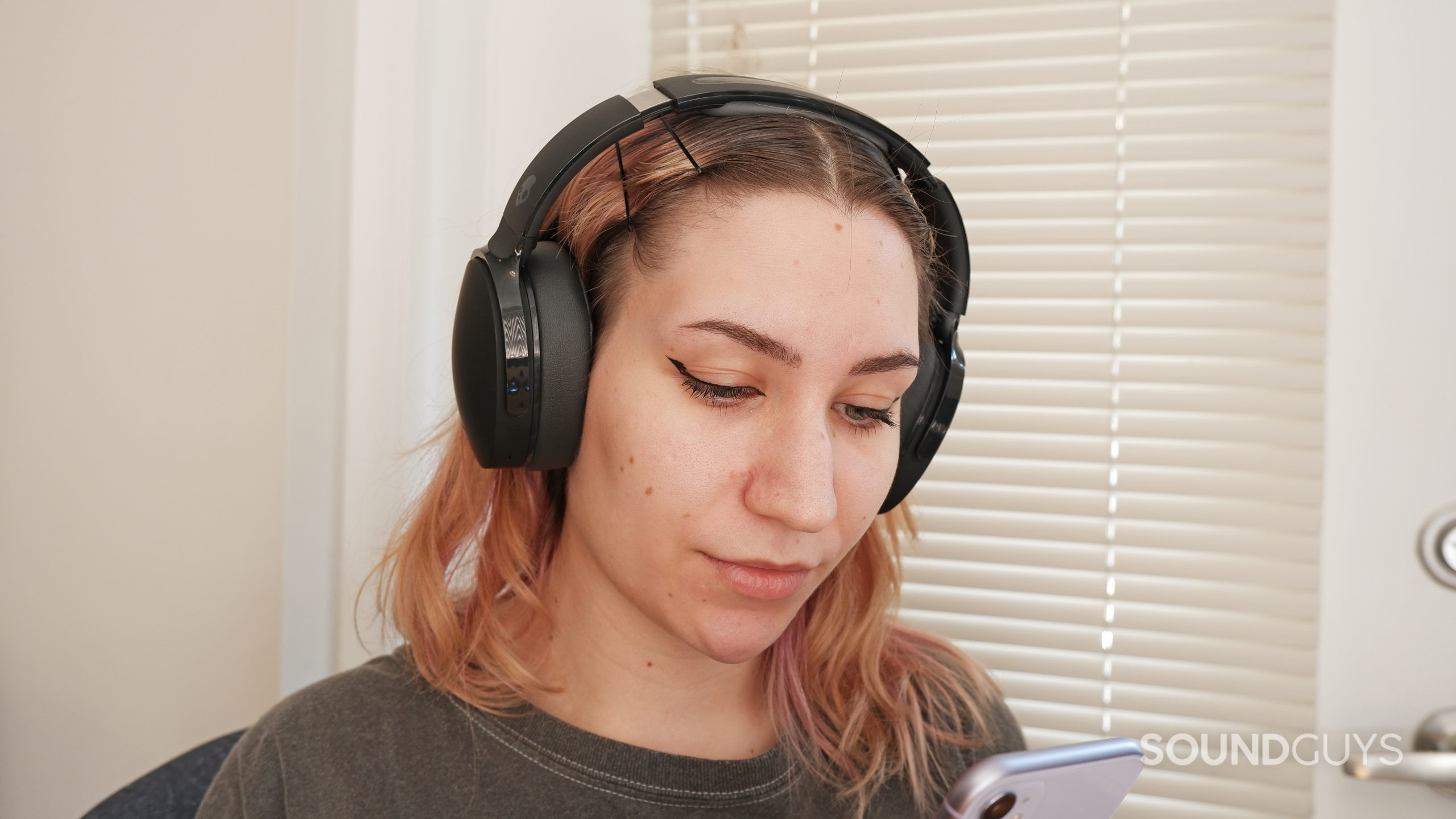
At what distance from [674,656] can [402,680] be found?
275 mm

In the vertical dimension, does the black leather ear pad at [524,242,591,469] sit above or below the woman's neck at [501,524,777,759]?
above

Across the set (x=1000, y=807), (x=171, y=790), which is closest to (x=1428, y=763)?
(x=1000, y=807)

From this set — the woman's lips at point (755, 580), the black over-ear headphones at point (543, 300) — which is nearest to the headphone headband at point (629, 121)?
the black over-ear headphones at point (543, 300)

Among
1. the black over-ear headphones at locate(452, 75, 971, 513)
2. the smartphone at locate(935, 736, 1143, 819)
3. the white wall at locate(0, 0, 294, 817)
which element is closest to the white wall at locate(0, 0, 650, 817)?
the white wall at locate(0, 0, 294, 817)

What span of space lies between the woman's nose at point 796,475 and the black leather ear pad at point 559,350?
0.51ft

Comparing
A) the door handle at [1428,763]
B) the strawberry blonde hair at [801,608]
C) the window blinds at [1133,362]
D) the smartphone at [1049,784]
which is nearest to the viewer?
the smartphone at [1049,784]

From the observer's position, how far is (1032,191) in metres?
1.23

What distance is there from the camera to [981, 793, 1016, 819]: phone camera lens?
0.70m

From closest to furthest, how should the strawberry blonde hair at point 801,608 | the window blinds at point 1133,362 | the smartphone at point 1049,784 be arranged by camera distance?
the smartphone at point 1049,784 < the strawberry blonde hair at point 801,608 < the window blinds at point 1133,362

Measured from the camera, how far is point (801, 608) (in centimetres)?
102

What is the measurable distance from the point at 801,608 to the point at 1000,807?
0.35m

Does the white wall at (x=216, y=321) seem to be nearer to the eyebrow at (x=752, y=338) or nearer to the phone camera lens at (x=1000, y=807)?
the eyebrow at (x=752, y=338)

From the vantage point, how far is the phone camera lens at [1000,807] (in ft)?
2.29

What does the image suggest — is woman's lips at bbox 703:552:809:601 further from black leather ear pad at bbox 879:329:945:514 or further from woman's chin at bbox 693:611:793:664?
black leather ear pad at bbox 879:329:945:514
